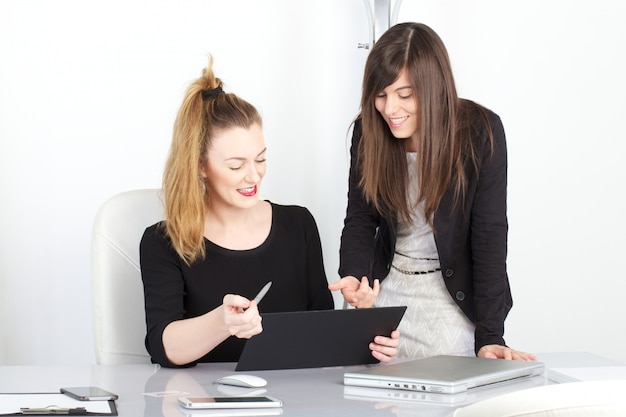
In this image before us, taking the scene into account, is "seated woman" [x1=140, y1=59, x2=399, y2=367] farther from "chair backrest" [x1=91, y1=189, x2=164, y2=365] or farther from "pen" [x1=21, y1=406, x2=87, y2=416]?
"pen" [x1=21, y1=406, x2=87, y2=416]

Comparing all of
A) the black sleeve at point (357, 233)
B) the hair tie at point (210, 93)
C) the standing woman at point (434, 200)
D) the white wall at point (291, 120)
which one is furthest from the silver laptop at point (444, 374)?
the white wall at point (291, 120)

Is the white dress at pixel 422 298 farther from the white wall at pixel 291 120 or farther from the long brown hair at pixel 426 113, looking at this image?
→ the white wall at pixel 291 120

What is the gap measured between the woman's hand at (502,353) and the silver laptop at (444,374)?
9 centimetres

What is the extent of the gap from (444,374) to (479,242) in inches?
24.1

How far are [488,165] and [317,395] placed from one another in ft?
2.78

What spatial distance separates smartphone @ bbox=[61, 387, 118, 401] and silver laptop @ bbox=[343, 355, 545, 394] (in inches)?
17.7

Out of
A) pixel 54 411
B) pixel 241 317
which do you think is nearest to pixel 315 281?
pixel 241 317

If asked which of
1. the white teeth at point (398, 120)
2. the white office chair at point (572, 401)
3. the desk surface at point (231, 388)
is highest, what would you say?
the white teeth at point (398, 120)

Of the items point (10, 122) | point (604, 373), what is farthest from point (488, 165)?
point (10, 122)

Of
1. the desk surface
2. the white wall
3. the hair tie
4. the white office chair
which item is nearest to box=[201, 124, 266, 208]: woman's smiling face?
the hair tie

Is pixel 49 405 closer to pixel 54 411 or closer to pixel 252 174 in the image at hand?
pixel 54 411

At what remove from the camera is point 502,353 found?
205cm

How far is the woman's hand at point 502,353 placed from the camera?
197 centimetres

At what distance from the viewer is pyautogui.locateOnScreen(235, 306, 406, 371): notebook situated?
1762 mm
